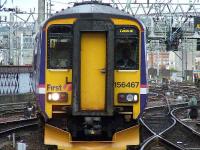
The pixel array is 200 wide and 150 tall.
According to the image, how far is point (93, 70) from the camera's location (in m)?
10.1

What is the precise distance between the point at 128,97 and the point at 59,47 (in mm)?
1673

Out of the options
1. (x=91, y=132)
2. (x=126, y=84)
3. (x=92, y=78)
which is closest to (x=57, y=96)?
(x=92, y=78)

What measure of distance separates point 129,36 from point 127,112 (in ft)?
4.88

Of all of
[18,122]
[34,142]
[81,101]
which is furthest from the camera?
[18,122]

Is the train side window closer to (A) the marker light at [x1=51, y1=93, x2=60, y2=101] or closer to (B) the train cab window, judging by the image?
(B) the train cab window

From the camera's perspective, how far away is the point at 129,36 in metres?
10.3

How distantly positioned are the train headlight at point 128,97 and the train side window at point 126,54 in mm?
515

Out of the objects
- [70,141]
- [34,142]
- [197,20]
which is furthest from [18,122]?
[197,20]

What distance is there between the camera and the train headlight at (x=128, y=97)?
33.7 feet

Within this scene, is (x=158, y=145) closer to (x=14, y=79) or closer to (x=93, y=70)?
(x=93, y=70)

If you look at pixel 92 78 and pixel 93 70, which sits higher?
pixel 93 70

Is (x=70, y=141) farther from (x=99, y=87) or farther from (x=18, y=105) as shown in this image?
(x=18, y=105)

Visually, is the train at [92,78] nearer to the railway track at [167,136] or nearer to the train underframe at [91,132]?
the train underframe at [91,132]

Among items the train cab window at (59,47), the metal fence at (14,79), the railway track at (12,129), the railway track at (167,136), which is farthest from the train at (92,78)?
the metal fence at (14,79)
